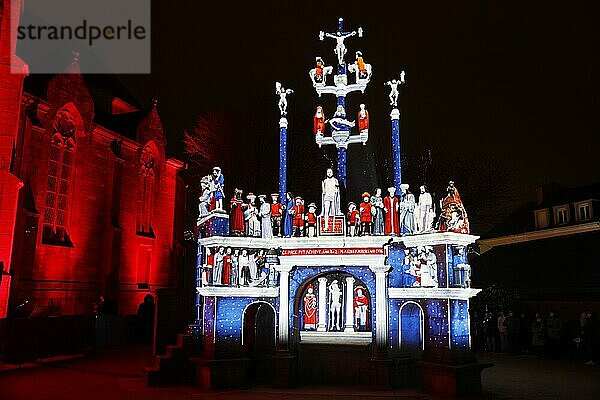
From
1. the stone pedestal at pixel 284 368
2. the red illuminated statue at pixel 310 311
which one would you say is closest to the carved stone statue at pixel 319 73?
the red illuminated statue at pixel 310 311

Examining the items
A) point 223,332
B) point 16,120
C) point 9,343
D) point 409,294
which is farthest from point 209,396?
point 16,120

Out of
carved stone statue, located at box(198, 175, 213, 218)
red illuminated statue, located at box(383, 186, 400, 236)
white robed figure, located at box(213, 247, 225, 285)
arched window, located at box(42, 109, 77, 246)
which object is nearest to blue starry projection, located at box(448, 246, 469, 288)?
red illuminated statue, located at box(383, 186, 400, 236)

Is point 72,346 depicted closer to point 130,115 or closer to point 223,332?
point 223,332

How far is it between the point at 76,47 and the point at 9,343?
25606mm

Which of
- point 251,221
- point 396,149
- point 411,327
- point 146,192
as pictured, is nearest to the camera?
point 411,327

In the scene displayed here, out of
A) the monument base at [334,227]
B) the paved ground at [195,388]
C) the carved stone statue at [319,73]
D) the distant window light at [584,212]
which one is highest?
the carved stone statue at [319,73]

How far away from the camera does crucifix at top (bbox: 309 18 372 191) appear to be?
15742 mm

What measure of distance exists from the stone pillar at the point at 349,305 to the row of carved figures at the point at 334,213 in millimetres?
1496

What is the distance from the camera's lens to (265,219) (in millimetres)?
14742

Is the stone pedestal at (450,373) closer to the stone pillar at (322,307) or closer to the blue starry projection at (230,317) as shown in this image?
the stone pillar at (322,307)

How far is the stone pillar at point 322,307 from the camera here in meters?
14.3

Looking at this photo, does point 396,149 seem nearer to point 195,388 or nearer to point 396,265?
point 396,265

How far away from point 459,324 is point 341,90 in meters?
7.73

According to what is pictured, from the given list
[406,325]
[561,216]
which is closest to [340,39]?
[406,325]
